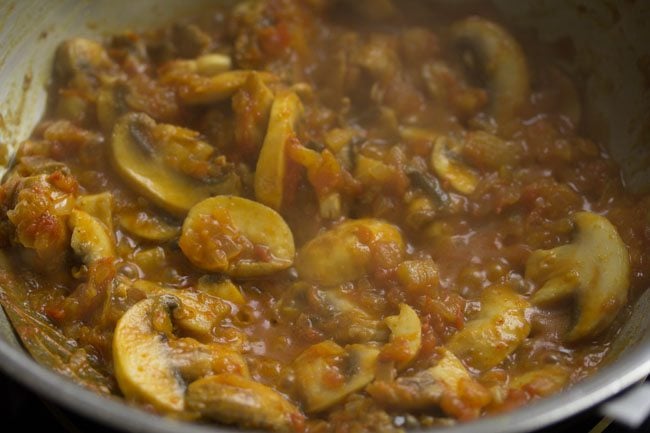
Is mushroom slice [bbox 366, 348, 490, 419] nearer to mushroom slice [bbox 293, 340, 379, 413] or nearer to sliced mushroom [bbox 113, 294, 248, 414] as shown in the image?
mushroom slice [bbox 293, 340, 379, 413]

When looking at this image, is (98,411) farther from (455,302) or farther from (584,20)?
(584,20)

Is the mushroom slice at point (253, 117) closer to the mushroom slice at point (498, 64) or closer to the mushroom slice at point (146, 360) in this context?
the mushroom slice at point (146, 360)

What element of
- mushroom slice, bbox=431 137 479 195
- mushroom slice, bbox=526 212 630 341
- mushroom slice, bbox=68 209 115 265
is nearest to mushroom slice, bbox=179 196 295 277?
mushroom slice, bbox=68 209 115 265

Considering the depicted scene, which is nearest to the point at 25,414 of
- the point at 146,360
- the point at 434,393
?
the point at 146,360

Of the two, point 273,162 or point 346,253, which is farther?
point 273,162

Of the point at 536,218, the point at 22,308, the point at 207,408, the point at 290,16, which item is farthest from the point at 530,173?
the point at 22,308

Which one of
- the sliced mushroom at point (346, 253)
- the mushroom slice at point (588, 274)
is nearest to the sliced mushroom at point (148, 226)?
the sliced mushroom at point (346, 253)

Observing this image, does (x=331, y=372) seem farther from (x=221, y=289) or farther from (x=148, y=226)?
(x=148, y=226)
